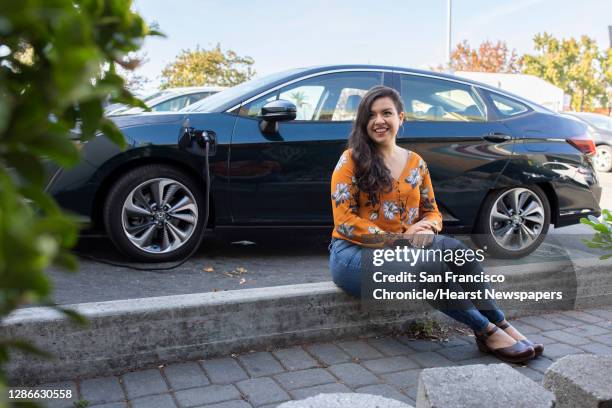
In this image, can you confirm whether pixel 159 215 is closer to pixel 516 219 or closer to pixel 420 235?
pixel 420 235

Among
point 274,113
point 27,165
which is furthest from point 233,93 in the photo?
point 27,165

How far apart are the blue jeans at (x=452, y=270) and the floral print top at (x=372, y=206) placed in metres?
0.09

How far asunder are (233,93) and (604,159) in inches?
527

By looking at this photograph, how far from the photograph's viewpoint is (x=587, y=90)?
157 feet

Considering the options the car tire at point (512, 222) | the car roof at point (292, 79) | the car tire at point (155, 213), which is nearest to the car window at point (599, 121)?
the car roof at point (292, 79)

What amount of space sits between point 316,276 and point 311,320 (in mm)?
1117

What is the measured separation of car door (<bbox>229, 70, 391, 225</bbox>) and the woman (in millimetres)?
1086

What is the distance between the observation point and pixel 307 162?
448 cm

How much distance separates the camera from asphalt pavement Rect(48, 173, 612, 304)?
3654 mm

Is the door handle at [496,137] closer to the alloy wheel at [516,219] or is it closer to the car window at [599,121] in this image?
the alloy wheel at [516,219]

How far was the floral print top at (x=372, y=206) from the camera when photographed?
325 cm

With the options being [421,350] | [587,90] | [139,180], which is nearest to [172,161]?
[139,180]

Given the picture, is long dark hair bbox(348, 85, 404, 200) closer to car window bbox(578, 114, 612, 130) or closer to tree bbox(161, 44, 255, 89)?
car window bbox(578, 114, 612, 130)

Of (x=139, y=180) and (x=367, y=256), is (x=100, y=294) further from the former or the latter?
(x=367, y=256)
